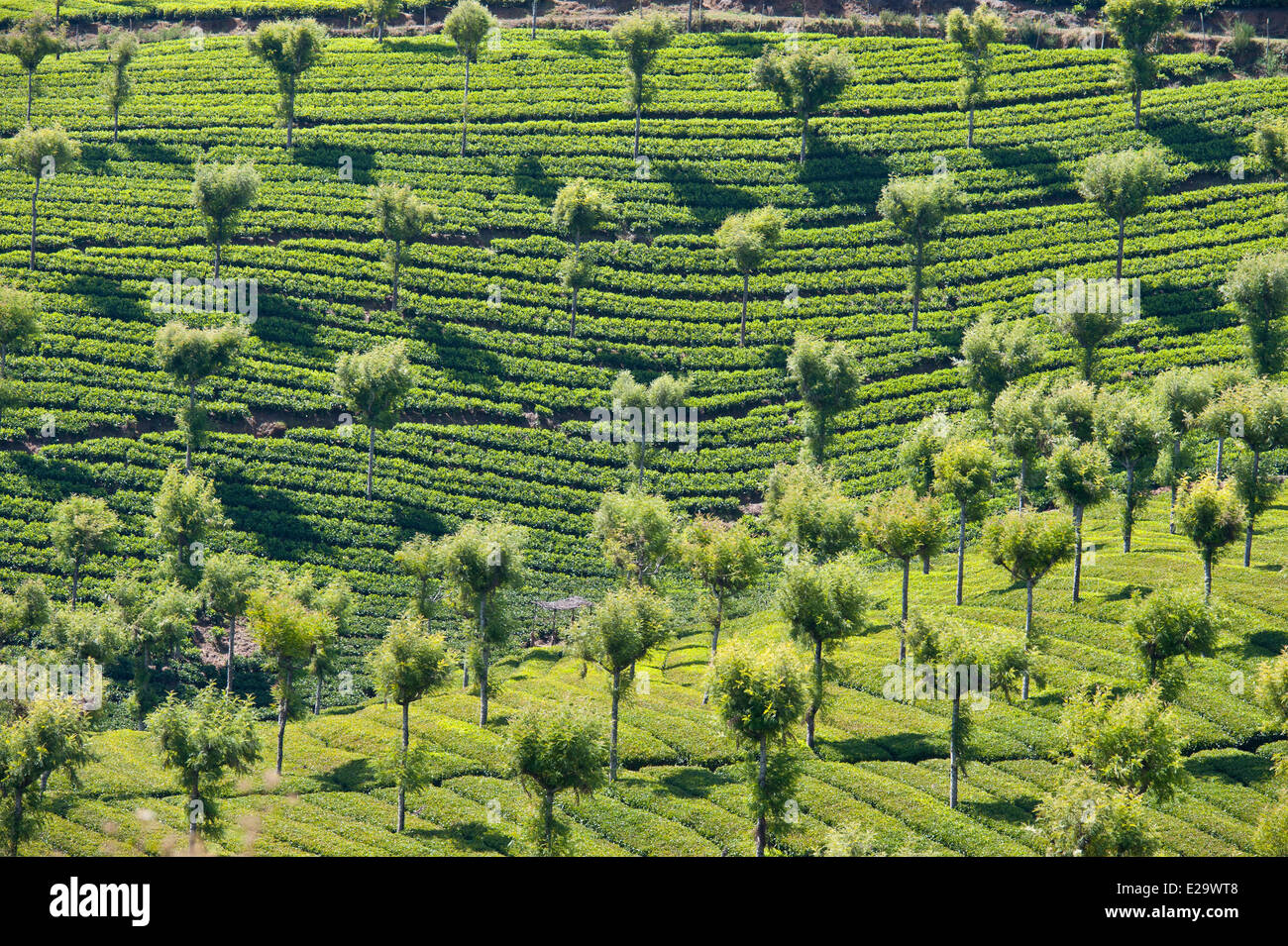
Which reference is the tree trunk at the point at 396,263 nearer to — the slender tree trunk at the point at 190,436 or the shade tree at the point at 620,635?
the slender tree trunk at the point at 190,436

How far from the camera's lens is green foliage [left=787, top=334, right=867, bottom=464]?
86250mm

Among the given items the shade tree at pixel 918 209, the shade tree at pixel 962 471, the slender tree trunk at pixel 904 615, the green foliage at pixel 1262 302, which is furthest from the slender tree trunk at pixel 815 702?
the shade tree at pixel 918 209

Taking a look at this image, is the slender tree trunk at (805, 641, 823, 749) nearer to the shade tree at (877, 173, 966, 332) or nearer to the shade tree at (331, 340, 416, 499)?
the shade tree at (331, 340, 416, 499)

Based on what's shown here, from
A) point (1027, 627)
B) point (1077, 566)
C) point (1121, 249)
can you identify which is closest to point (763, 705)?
point (1027, 627)

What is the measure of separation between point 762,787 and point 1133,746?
14328 millimetres

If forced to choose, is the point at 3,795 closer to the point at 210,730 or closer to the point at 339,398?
the point at 210,730

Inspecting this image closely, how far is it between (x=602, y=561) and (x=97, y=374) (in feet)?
Result: 137

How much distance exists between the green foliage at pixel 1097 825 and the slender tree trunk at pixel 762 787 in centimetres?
1123

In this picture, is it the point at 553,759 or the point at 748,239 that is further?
the point at 748,239

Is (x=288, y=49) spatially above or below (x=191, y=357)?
above

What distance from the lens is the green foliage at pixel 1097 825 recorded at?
4597 centimetres

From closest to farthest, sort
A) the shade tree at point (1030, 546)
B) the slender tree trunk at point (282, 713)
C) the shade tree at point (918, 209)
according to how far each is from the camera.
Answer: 1. the slender tree trunk at point (282, 713)
2. the shade tree at point (1030, 546)
3. the shade tree at point (918, 209)

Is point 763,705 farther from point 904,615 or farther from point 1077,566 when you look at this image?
point 1077,566

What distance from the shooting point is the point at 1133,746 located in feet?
169
